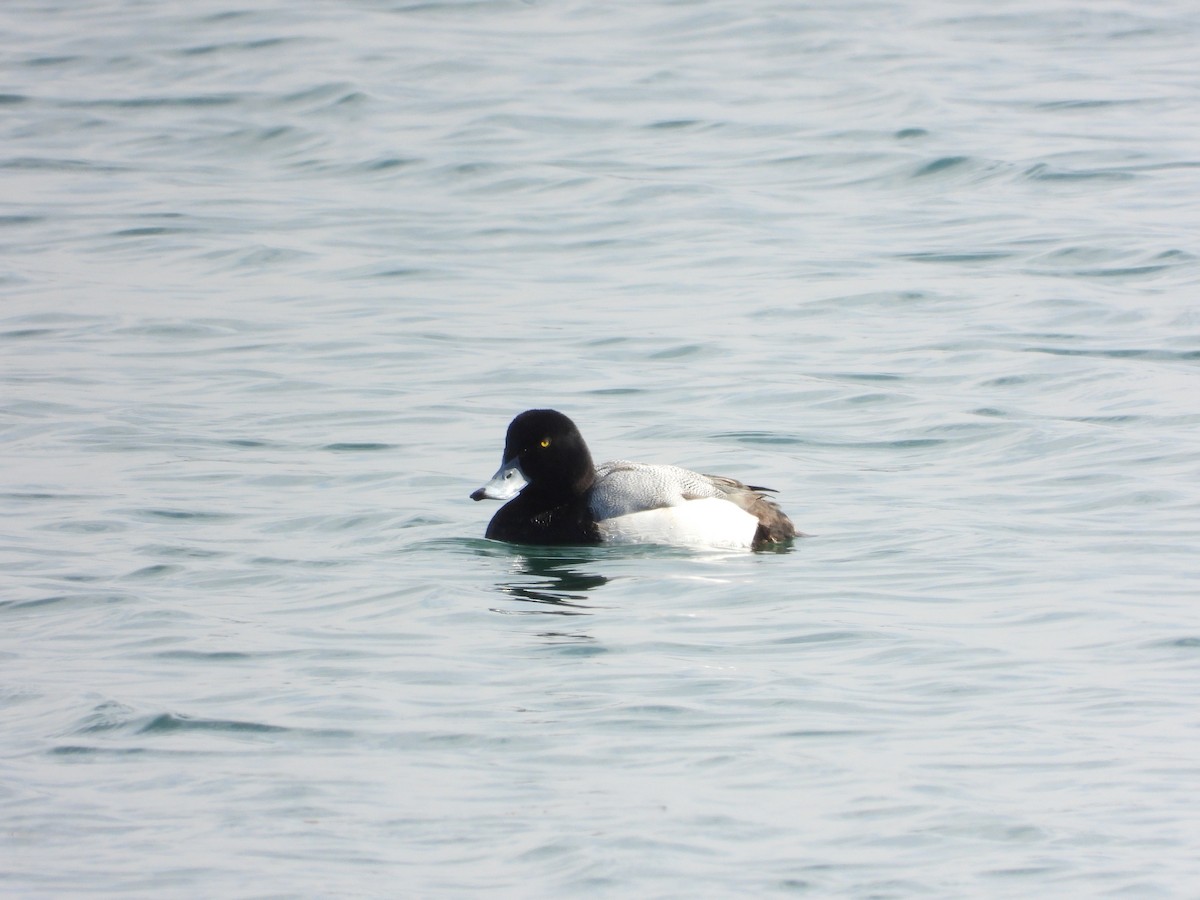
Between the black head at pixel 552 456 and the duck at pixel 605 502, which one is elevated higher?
the black head at pixel 552 456

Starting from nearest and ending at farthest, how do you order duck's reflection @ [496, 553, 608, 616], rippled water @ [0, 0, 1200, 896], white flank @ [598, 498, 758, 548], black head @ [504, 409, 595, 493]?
rippled water @ [0, 0, 1200, 896] < duck's reflection @ [496, 553, 608, 616] < white flank @ [598, 498, 758, 548] < black head @ [504, 409, 595, 493]

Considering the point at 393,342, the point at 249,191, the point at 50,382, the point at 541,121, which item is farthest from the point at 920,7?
the point at 50,382

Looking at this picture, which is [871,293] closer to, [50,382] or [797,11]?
[50,382]

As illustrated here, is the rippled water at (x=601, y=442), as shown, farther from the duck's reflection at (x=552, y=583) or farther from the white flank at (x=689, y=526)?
the white flank at (x=689, y=526)

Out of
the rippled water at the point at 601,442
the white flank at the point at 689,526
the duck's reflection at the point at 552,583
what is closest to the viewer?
the rippled water at the point at 601,442

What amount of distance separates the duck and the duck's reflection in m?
0.26

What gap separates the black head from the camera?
10.2 m

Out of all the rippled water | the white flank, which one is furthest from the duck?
the rippled water

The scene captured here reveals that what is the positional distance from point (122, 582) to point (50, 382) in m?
5.17

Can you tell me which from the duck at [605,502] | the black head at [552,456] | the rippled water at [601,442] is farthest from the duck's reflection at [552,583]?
the black head at [552,456]

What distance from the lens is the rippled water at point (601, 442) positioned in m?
5.92

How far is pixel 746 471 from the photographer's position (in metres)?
11.5

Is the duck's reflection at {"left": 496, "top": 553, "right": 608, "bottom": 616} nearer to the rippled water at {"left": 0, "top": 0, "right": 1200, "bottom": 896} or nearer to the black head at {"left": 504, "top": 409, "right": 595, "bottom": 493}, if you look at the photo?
the rippled water at {"left": 0, "top": 0, "right": 1200, "bottom": 896}

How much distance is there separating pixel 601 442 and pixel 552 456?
1946 millimetres
